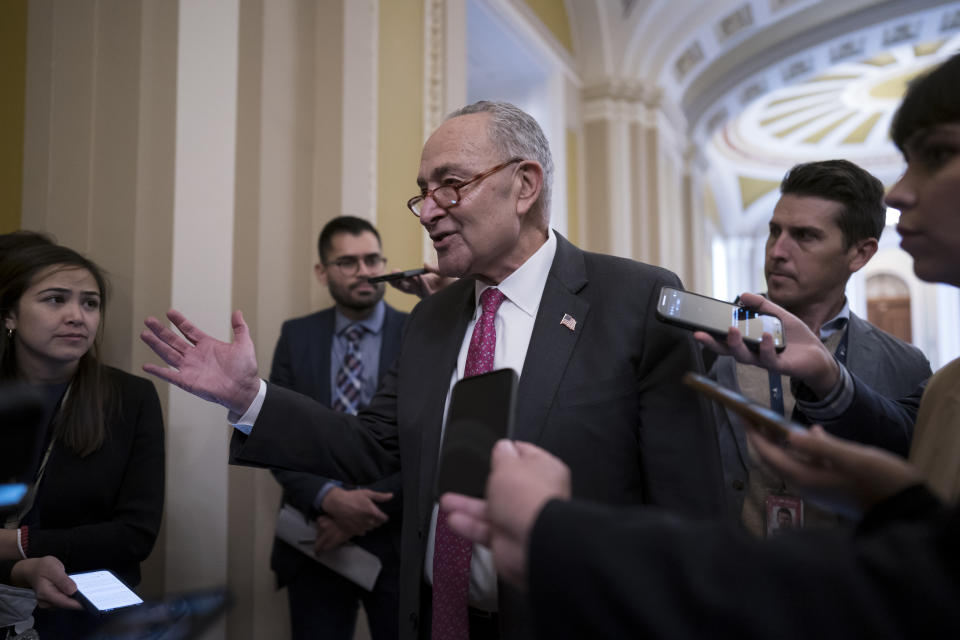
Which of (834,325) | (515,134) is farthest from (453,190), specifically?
(834,325)

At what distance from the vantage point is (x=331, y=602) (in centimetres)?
277

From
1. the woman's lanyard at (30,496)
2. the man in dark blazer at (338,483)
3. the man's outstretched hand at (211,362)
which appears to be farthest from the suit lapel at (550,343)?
the woman's lanyard at (30,496)

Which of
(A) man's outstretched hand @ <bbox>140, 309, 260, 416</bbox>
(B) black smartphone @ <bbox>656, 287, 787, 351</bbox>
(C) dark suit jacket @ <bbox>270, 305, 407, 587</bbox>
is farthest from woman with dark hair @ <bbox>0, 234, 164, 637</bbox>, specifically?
(B) black smartphone @ <bbox>656, 287, 787, 351</bbox>

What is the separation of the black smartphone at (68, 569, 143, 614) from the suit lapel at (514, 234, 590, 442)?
0.96 m

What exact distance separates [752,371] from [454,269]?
932 millimetres

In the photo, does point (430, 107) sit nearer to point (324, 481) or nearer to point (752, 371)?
point (324, 481)

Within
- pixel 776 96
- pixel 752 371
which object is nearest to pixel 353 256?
pixel 752 371

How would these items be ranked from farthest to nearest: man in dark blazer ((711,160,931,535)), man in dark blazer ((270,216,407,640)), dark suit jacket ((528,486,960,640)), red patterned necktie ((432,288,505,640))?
man in dark blazer ((270,216,407,640)), man in dark blazer ((711,160,931,535)), red patterned necktie ((432,288,505,640)), dark suit jacket ((528,486,960,640))

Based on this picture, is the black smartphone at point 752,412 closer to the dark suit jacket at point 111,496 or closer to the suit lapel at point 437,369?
the suit lapel at point 437,369

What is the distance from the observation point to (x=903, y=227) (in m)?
1.06

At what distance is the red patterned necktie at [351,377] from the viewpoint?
9.58ft

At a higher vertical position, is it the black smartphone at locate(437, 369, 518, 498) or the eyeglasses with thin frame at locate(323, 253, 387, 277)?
the eyeglasses with thin frame at locate(323, 253, 387, 277)

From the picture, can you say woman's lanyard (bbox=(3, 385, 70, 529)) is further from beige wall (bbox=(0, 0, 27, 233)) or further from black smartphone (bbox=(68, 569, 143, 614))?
beige wall (bbox=(0, 0, 27, 233))

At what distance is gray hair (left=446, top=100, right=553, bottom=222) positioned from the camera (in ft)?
5.74
